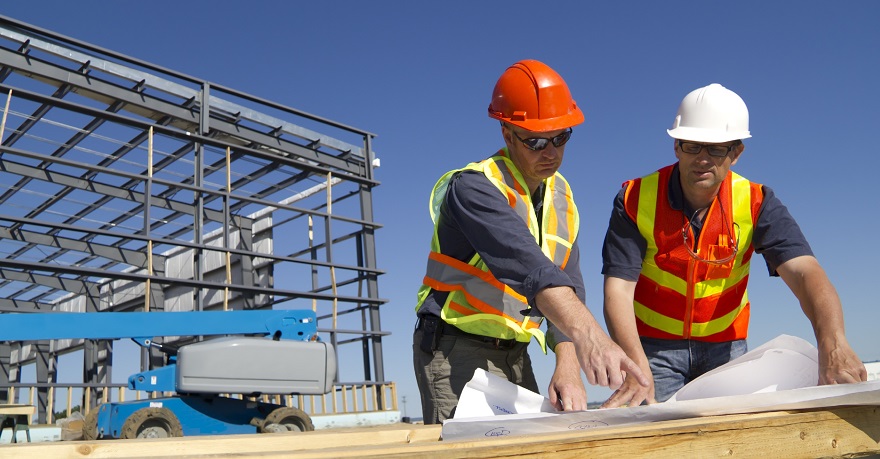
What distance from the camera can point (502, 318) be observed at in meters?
2.64

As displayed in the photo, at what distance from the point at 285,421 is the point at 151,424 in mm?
1152

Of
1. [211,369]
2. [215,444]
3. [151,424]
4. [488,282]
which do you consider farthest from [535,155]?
[151,424]

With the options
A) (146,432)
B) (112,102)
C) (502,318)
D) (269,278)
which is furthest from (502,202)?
(269,278)

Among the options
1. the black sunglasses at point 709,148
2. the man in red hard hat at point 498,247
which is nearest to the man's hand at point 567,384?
the man in red hard hat at point 498,247

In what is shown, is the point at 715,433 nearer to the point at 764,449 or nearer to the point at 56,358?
the point at 764,449

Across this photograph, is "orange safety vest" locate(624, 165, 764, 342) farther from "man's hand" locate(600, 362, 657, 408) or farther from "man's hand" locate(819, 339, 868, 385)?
"man's hand" locate(600, 362, 657, 408)

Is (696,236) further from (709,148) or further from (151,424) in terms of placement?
(151,424)

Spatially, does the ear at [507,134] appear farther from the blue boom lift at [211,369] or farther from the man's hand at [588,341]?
the blue boom lift at [211,369]

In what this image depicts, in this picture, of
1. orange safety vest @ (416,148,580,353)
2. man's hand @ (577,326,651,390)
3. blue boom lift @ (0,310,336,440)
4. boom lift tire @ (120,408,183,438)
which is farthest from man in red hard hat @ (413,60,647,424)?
boom lift tire @ (120,408,183,438)

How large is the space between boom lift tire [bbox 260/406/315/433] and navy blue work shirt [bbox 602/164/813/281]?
454cm

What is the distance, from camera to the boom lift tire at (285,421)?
267 inches

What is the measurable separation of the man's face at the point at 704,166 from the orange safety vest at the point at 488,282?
1.95 ft

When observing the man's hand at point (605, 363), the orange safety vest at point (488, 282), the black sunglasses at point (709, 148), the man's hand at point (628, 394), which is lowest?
the man's hand at point (628, 394)

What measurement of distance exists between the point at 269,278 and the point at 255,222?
4.27ft
